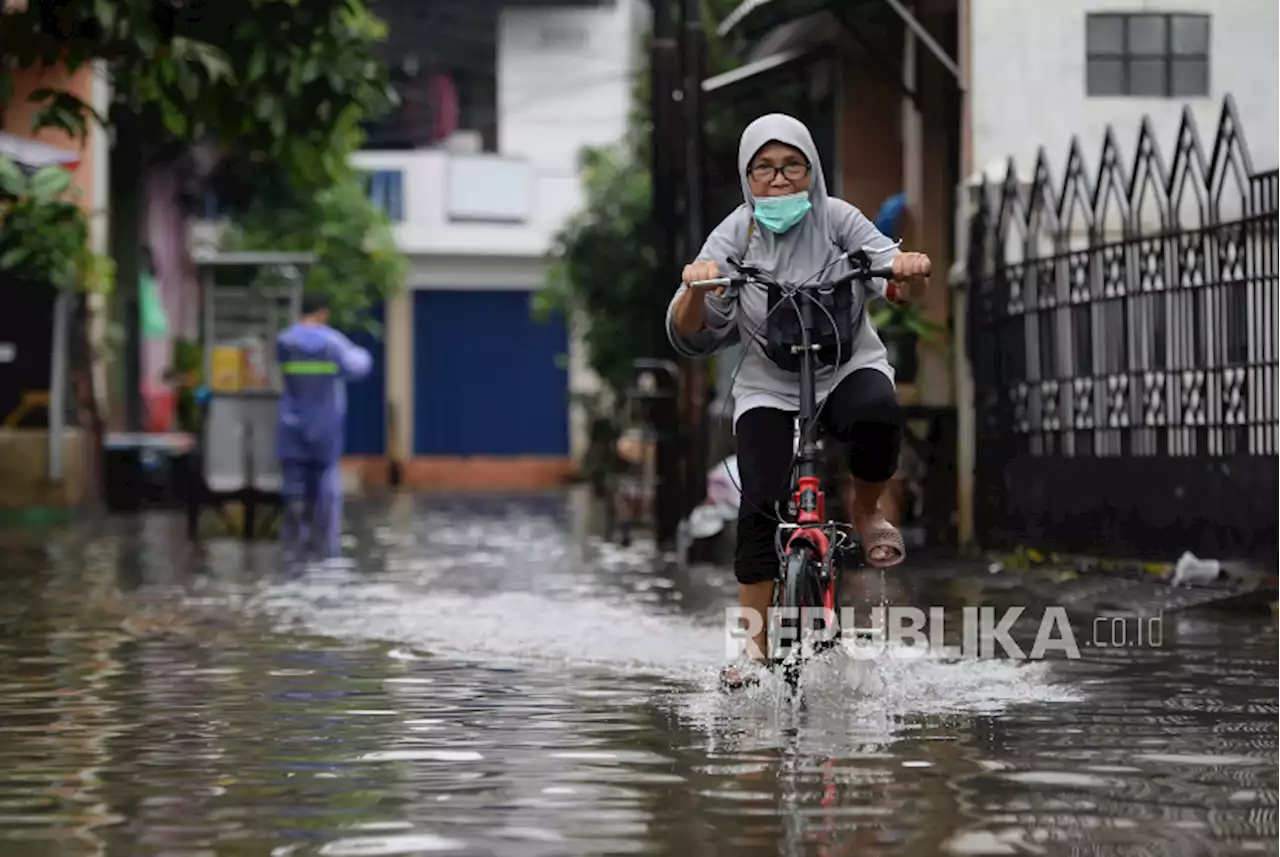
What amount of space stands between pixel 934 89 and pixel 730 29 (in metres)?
2.65

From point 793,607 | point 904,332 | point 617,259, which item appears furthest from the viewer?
point 617,259

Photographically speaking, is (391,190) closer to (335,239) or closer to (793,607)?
(335,239)

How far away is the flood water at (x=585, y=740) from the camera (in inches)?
243

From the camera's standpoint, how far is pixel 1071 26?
20.8m

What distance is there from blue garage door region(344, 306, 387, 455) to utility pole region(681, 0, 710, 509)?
111 feet

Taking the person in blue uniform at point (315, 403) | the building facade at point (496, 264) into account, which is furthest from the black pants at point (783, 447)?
the building facade at point (496, 264)

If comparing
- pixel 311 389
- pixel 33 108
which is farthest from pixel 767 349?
pixel 33 108

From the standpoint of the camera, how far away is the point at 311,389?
842 inches

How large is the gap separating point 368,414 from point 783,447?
4505 cm

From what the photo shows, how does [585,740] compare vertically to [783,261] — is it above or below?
below

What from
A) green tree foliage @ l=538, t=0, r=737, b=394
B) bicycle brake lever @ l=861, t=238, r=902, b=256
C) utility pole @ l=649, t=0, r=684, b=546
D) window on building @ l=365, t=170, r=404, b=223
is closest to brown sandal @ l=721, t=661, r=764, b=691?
bicycle brake lever @ l=861, t=238, r=902, b=256

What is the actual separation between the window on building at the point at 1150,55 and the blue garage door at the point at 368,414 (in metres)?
33.4

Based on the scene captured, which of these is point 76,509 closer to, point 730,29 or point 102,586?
point 730,29

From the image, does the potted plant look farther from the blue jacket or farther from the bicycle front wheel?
the bicycle front wheel
